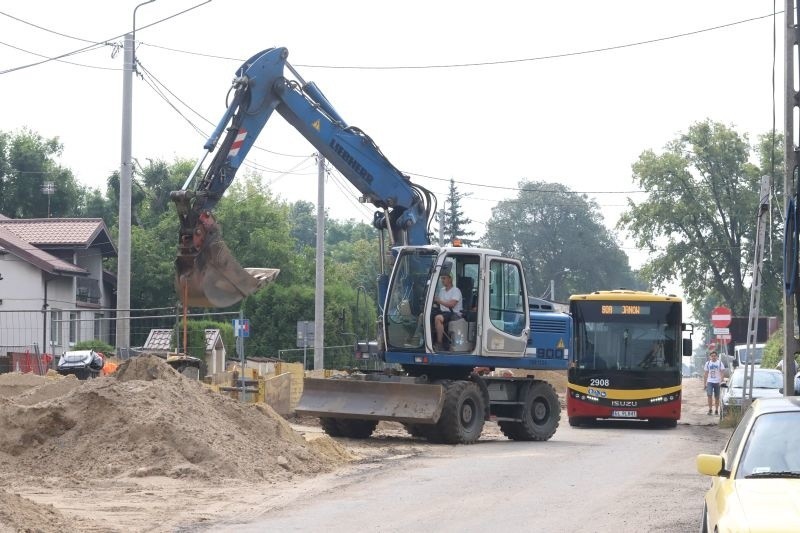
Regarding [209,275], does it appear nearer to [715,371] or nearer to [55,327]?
[55,327]

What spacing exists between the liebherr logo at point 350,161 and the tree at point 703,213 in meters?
57.4

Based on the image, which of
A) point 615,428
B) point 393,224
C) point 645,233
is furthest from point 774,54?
point 645,233

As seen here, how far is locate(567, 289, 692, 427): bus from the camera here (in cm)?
2764

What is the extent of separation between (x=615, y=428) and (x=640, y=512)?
1660 cm

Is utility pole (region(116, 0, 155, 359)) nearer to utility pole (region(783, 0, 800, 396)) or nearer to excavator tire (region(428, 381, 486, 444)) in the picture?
excavator tire (region(428, 381, 486, 444))

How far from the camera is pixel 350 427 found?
2133cm

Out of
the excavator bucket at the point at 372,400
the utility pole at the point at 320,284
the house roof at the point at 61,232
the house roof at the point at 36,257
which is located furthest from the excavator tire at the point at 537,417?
the house roof at the point at 61,232

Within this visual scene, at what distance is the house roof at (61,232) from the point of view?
55.2 m

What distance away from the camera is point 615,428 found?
28.5 meters

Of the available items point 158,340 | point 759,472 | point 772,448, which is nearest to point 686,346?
point 158,340

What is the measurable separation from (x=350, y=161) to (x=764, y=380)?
14.3m

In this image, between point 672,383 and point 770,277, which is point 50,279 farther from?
point 770,277

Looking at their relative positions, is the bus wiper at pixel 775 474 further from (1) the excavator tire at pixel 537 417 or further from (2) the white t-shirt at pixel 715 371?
(2) the white t-shirt at pixel 715 371

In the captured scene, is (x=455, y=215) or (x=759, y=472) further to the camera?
(x=455, y=215)
